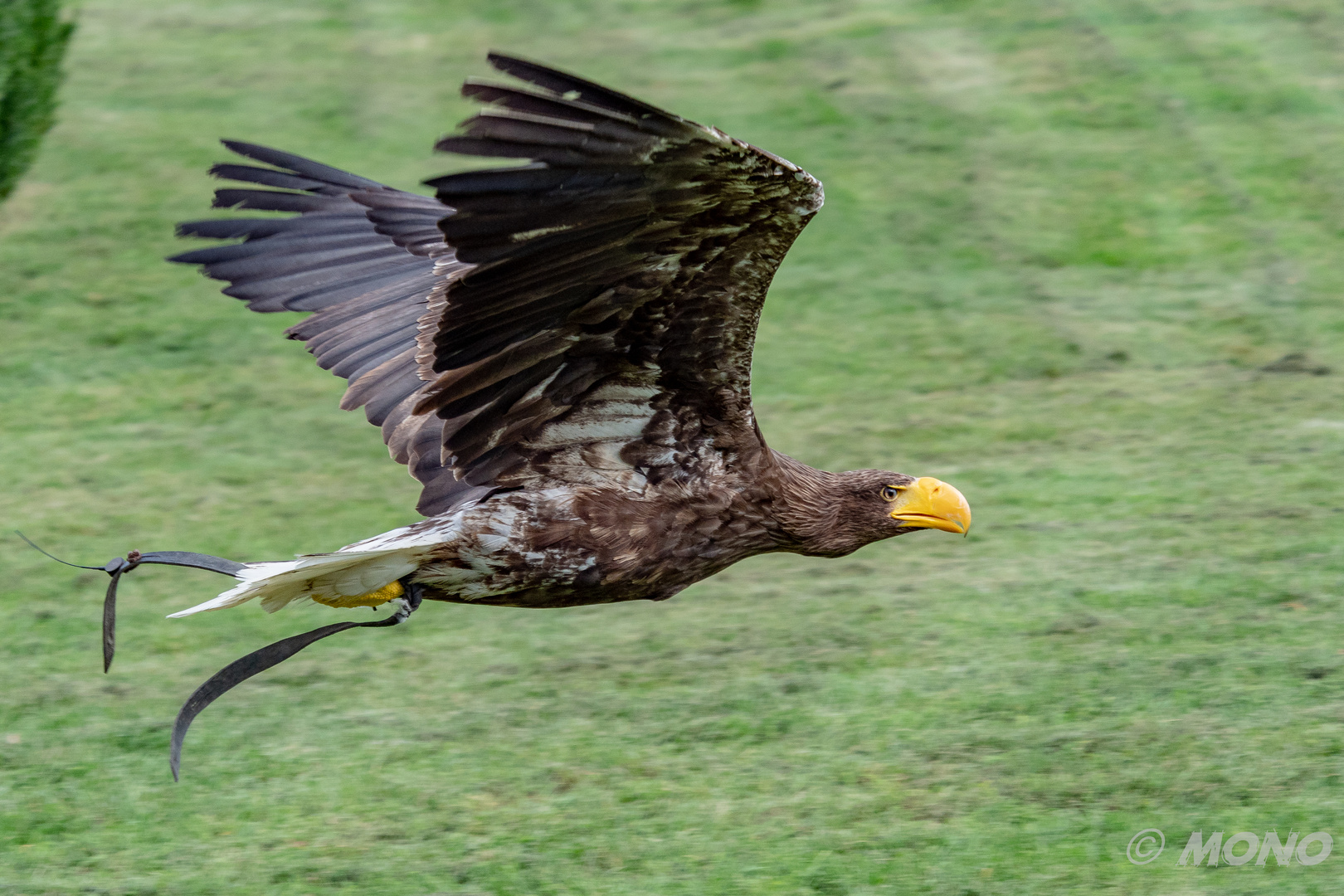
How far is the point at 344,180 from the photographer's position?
5969 mm

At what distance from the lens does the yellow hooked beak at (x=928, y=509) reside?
5.02 m

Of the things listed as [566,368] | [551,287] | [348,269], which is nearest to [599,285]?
[551,287]

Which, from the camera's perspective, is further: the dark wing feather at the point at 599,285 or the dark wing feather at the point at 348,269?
the dark wing feather at the point at 348,269

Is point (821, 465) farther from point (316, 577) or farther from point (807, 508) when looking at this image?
point (316, 577)

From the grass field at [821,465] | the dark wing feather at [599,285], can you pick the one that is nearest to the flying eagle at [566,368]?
the dark wing feather at [599,285]

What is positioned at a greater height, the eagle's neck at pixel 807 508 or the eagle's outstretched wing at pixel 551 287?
the eagle's outstretched wing at pixel 551 287

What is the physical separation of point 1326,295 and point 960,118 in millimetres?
3945

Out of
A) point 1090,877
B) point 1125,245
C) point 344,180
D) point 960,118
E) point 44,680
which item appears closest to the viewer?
point 1090,877

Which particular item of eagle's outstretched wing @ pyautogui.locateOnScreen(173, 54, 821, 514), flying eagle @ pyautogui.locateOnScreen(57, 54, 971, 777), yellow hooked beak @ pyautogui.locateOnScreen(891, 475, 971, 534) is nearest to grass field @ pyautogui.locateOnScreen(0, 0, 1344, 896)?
yellow hooked beak @ pyautogui.locateOnScreen(891, 475, 971, 534)

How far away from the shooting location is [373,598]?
15.1ft

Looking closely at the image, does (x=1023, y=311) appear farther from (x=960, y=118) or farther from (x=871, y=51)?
(x=871, y=51)

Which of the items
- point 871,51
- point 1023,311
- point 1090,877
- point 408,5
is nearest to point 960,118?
point 871,51

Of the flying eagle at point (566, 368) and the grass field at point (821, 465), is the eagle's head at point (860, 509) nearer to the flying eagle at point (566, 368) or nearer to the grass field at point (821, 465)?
the flying eagle at point (566, 368)

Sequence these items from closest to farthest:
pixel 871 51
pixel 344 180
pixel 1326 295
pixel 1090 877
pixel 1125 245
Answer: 1. pixel 1090 877
2. pixel 344 180
3. pixel 1326 295
4. pixel 1125 245
5. pixel 871 51
